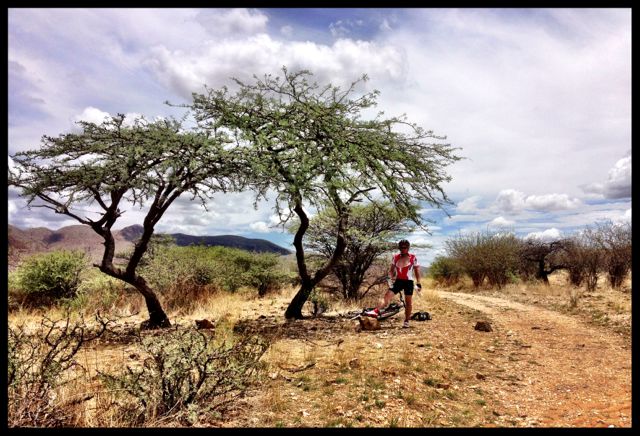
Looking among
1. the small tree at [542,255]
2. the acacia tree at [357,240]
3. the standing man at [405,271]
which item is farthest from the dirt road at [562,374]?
the small tree at [542,255]

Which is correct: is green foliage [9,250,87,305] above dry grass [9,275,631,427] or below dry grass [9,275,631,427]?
above

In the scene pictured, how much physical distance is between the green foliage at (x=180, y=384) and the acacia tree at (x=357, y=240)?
10777 mm

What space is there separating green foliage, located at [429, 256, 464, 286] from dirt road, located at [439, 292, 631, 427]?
19.3 metres

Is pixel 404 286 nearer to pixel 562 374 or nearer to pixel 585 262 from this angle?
pixel 562 374

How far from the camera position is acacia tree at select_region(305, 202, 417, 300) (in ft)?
52.9

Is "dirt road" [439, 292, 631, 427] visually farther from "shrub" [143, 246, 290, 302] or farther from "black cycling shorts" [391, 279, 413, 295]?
"shrub" [143, 246, 290, 302]

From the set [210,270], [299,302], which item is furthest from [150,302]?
[210,270]

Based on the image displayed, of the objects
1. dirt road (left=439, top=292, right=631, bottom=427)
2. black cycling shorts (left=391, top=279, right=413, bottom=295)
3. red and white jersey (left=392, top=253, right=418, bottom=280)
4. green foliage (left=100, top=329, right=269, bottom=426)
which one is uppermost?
red and white jersey (left=392, top=253, right=418, bottom=280)

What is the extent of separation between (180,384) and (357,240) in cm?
1175

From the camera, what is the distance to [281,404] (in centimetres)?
463

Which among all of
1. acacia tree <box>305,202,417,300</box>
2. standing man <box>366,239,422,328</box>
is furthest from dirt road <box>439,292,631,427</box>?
acacia tree <box>305,202,417,300</box>

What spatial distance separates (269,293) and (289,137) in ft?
35.5

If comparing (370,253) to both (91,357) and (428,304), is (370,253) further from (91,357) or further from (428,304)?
(91,357)
